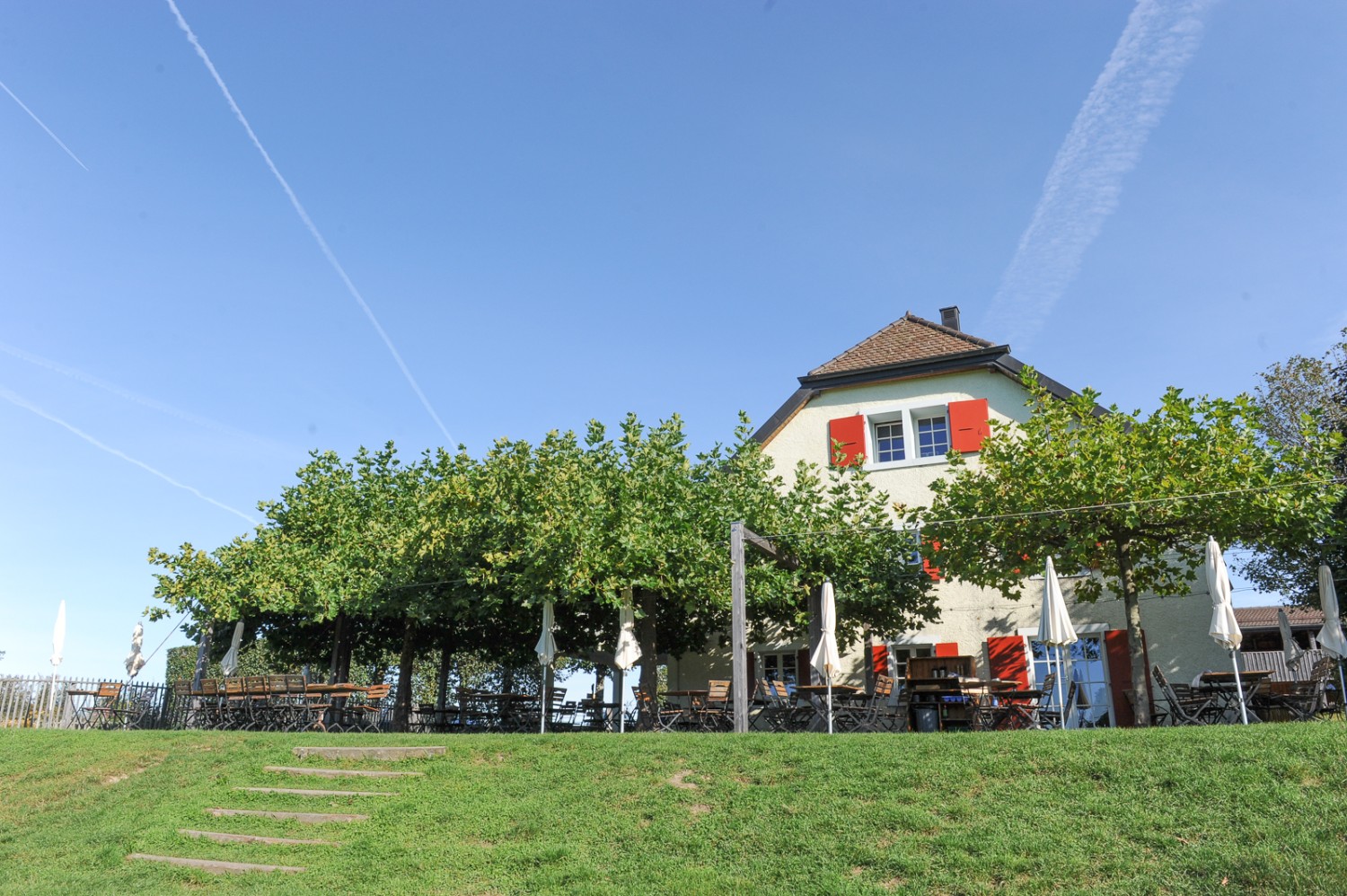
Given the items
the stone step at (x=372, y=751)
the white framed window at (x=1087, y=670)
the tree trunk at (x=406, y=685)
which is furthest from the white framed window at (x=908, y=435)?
the stone step at (x=372, y=751)

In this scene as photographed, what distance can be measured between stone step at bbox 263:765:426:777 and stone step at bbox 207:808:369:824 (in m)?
1.18

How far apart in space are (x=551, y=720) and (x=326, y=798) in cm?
803

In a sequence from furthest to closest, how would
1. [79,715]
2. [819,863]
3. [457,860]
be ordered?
[79,715]
[457,860]
[819,863]

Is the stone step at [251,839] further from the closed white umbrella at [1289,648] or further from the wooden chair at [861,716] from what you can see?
the closed white umbrella at [1289,648]

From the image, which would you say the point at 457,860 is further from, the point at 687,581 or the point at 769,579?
the point at 769,579

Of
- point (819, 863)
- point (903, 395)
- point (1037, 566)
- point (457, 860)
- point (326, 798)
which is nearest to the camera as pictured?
point (819, 863)

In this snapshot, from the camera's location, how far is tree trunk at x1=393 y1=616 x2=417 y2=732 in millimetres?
21594

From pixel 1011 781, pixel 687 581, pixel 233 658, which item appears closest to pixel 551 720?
pixel 687 581

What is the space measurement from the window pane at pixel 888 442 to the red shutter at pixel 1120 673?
19.2 ft

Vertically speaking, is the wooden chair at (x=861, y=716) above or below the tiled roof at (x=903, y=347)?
below

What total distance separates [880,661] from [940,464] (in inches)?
177

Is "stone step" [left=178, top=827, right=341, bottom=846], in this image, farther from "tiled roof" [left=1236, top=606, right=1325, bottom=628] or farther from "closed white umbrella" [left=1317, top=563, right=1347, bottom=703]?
"tiled roof" [left=1236, top=606, right=1325, bottom=628]

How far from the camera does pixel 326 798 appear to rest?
38.2ft

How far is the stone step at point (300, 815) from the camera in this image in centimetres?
1083
